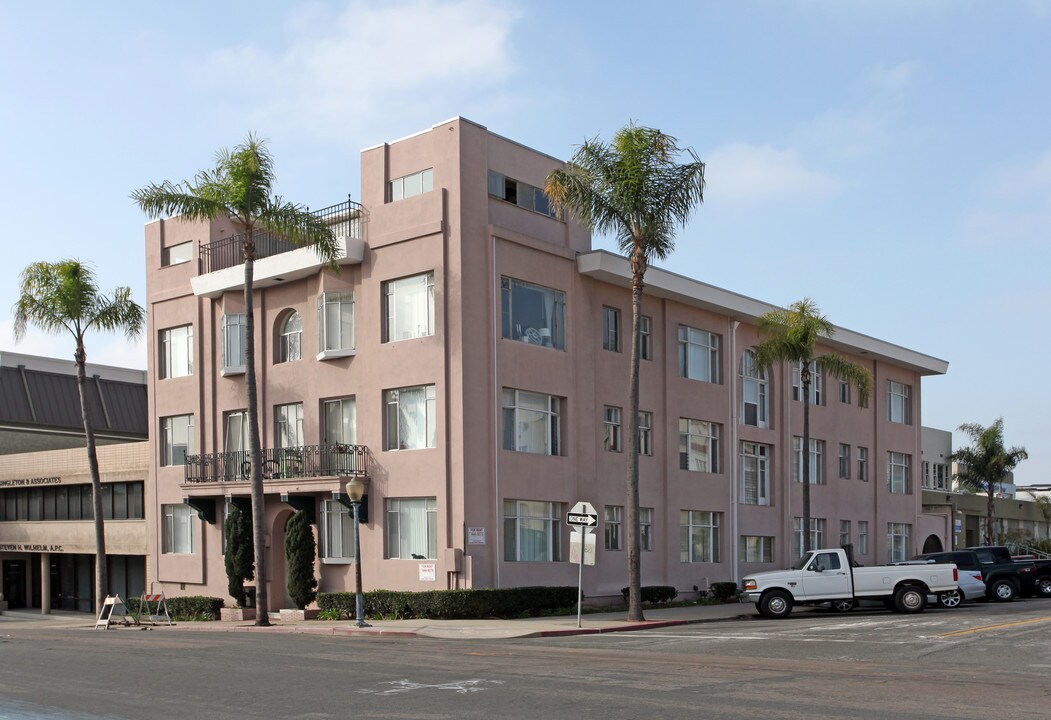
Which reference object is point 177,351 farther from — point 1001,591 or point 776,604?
point 1001,591

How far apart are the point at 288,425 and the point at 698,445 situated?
1414 centimetres

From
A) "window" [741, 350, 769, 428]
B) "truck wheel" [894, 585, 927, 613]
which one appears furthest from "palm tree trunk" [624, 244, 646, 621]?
"window" [741, 350, 769, 428]

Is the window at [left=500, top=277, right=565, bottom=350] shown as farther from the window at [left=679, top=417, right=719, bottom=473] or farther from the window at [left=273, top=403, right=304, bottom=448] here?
the window at [left=273, top=403, right=304, bottom=448]

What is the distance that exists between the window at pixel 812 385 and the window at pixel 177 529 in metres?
23.4

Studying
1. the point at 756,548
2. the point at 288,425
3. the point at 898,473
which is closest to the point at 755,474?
the point at 756,548

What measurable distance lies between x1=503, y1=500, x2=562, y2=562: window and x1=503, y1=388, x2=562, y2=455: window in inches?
63.4

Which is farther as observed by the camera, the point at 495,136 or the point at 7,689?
the point at 495,136

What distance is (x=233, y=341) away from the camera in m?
38.0

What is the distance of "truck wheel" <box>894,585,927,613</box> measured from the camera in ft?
101

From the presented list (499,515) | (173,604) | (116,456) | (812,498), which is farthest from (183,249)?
(812,498)

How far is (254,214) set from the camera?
32062 millimetres

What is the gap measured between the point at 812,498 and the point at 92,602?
30154 mm

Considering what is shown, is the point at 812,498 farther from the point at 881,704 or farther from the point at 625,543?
the point at 881,704

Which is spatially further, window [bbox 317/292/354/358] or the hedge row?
window [bbox 317/292/354/358]
